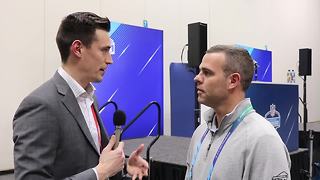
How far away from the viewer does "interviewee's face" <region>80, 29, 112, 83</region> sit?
64.1 inches

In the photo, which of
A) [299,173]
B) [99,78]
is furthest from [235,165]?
[299,173]

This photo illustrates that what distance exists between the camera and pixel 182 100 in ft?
14.9

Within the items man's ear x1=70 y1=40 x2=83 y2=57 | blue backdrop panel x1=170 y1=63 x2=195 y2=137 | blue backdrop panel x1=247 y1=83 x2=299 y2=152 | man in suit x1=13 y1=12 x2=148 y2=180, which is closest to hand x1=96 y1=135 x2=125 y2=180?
man in suit x1=13 y1=12 x2=148 y2=180

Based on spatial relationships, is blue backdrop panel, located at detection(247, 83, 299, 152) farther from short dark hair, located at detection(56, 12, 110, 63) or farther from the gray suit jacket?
the gray suit jacket

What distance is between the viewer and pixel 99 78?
5.54 ft

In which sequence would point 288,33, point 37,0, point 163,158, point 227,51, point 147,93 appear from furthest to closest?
point 288,33
point 147,93
point 37,0
point 163,158
point 227,51

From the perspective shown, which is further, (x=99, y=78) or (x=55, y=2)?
(x=55, y=2)

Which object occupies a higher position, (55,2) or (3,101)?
(55,2)

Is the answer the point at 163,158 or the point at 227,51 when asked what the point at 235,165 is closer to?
the point at 227,51

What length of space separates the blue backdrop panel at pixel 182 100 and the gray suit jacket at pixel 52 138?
302cm

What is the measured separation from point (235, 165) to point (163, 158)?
1.35 metres

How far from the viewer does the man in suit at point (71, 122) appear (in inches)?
53.1

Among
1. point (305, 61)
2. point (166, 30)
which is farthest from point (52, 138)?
point (305, 61)

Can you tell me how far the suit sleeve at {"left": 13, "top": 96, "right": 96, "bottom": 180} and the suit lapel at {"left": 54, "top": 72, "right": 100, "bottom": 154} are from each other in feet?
0.33
